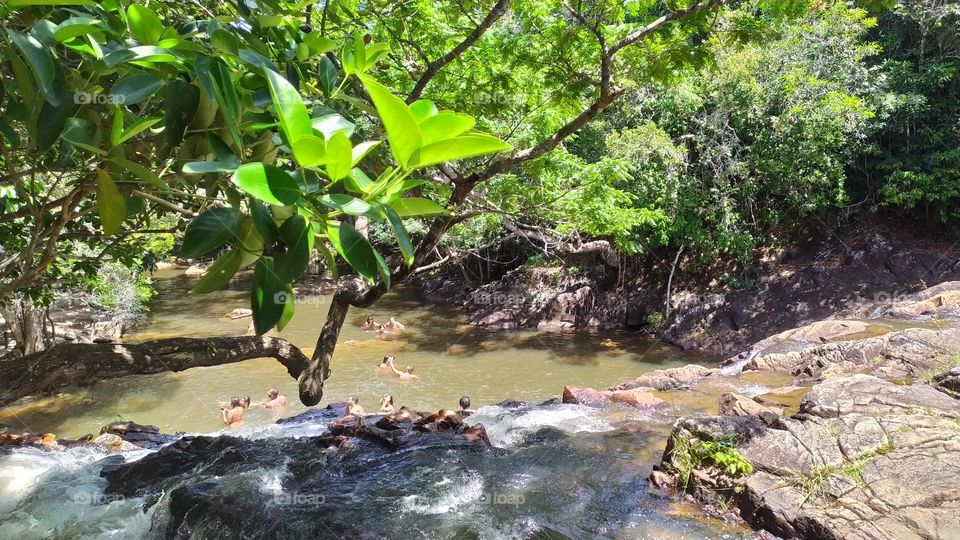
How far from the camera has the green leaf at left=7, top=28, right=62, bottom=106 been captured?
0.92m

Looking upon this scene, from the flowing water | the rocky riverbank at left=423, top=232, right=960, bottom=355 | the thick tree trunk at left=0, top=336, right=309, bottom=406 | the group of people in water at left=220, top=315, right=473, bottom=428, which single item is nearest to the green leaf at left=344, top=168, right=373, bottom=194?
the thick tree trunk at left=0, top=336, right=309, bottom=406

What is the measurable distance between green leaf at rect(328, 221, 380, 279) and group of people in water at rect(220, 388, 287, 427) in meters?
8.41

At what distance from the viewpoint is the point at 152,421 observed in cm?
890

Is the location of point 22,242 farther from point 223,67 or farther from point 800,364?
point 800,364

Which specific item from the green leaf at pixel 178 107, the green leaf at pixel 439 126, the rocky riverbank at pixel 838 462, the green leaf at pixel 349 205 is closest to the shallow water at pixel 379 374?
the rocky riverbank at pixel 838 462

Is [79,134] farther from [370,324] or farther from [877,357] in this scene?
[370,324]

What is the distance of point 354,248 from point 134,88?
0.48 metres

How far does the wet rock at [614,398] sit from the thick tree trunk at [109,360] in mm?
4801

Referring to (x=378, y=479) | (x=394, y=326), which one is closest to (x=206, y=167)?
(x=378, y=479)

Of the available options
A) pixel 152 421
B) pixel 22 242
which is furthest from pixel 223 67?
pixel 152 421

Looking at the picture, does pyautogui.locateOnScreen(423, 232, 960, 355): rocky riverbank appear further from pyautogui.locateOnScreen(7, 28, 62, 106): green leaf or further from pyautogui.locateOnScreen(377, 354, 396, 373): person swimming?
pyautogui.locateOnScreen(7, 28, 62, 106): green leaf

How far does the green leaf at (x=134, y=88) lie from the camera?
0.94 m

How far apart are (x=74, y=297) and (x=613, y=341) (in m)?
12.0

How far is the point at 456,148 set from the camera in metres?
0.77
